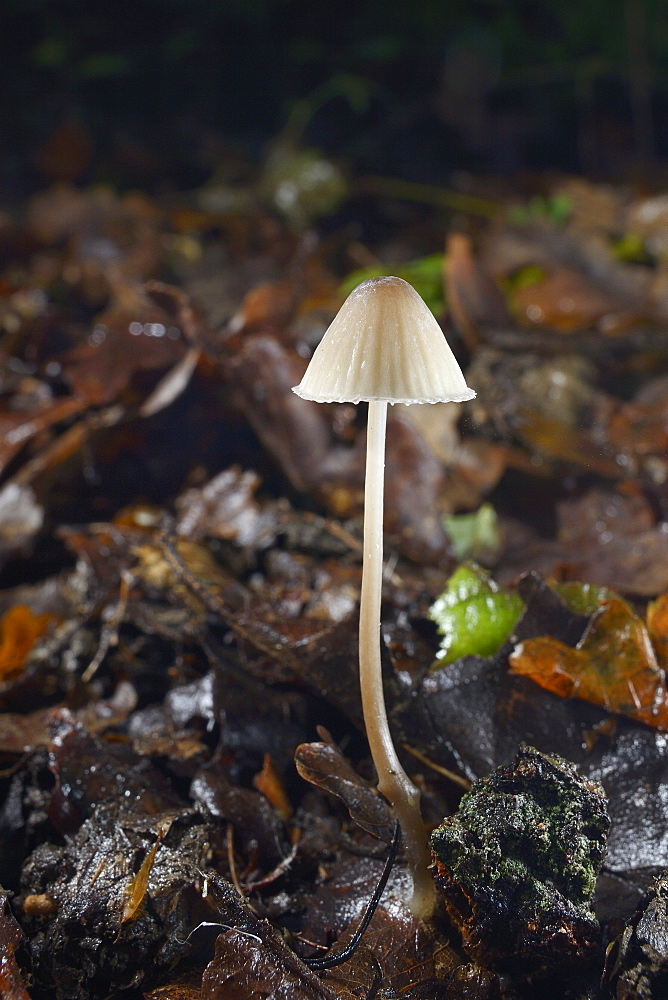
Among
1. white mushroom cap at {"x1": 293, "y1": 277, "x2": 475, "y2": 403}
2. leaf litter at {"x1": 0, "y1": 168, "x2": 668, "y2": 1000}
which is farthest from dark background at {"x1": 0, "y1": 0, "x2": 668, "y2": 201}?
white mushroom cap at {"x1": 293, "y1": 277, "x2": 475, "y2": 403}

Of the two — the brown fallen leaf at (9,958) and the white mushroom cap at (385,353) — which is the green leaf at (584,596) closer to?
the white mushroom cap at (385,353)

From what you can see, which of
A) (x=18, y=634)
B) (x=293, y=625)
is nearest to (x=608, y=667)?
(x=293, y=625)

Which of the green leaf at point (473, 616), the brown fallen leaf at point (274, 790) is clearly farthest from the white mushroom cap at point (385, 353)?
the brown fallen leaf at point (274, 790)

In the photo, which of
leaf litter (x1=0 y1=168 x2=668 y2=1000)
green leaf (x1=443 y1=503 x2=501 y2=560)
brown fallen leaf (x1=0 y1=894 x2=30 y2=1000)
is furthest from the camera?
green leaf (x1=443 y1=503 x2=501 y2=560)

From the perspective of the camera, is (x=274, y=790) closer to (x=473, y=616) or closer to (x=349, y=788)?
(x=349, y=788)

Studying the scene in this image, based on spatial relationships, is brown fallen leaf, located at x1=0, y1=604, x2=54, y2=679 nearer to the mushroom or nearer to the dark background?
the mushroom

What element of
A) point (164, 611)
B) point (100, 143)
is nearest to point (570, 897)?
point (164, 611)

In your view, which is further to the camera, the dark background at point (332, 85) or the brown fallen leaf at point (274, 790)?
the dark background at point (332, 85)
